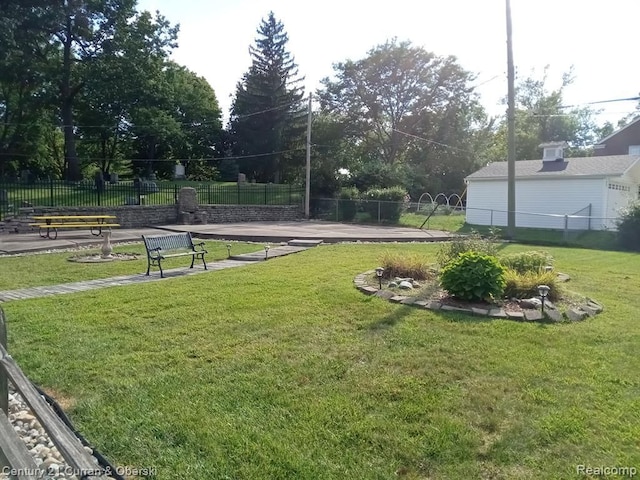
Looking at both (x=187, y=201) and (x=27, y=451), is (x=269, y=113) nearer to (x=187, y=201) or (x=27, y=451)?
(x=187, y=201)

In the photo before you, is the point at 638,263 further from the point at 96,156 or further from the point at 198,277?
the point at 96,156

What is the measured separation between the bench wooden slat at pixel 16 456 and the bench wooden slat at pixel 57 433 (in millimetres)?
146

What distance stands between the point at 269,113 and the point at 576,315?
33.3 m

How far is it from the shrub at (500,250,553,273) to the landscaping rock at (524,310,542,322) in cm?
165

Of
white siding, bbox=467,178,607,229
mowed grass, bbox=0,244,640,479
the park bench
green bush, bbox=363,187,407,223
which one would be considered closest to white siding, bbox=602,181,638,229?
white siding, bbox=467,178,607,229

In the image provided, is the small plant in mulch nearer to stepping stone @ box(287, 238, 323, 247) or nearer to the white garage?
stepping stone @ box(287, 238, 323, 247)

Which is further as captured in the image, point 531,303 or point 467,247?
point 467,247

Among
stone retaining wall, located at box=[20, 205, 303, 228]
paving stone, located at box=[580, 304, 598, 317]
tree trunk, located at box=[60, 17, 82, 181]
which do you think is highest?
tree trunk, located at box=[60, 17, 82, 181]

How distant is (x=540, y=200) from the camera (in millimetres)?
21859

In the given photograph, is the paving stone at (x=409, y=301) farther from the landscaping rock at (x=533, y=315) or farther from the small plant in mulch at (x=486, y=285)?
the landscaping rock at (x=533, y=315)

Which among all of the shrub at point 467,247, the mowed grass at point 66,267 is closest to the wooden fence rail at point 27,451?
the shrub at point 467,247

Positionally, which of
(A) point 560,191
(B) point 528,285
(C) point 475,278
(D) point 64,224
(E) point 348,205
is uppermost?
(A) point 560,191

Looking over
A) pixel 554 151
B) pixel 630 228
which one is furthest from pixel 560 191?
pixel 630 228

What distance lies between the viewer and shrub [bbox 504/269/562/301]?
5.88 metres
